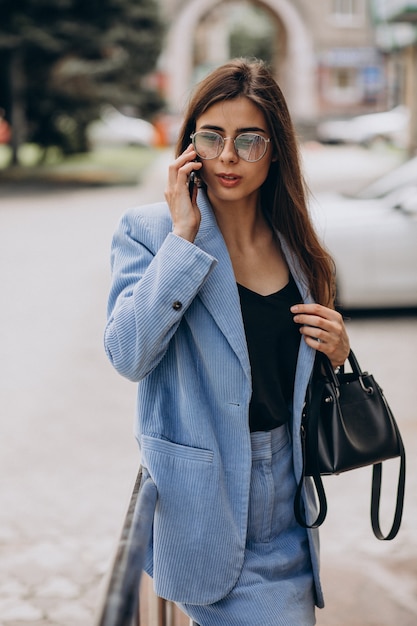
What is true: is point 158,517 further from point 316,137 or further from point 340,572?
point 316,137

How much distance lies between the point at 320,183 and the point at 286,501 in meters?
20.1

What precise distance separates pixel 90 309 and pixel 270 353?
24.9 feet

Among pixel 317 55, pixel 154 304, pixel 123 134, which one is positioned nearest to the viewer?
pixel 154 304

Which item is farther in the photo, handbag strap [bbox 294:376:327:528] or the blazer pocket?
handbag strap [bbox 294:376:327:528]

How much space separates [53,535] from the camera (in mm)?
4406

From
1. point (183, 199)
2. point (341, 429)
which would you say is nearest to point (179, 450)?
point (341, 429)

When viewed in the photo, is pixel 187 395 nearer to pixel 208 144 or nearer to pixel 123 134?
pixel 208 144

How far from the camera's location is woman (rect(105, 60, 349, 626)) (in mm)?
2027

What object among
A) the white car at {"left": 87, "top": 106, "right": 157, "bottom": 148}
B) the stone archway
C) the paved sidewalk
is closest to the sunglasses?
the paved sidewalk

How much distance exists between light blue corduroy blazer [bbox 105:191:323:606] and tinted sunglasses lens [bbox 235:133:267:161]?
0.25 m

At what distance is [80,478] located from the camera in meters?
5.11

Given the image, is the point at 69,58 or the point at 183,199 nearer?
the point at 183,199

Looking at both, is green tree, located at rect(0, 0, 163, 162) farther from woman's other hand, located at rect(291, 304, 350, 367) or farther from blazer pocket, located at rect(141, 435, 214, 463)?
blazer pocket, located at rect(141, 435, 214, 463)

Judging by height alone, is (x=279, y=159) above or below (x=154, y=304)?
above
